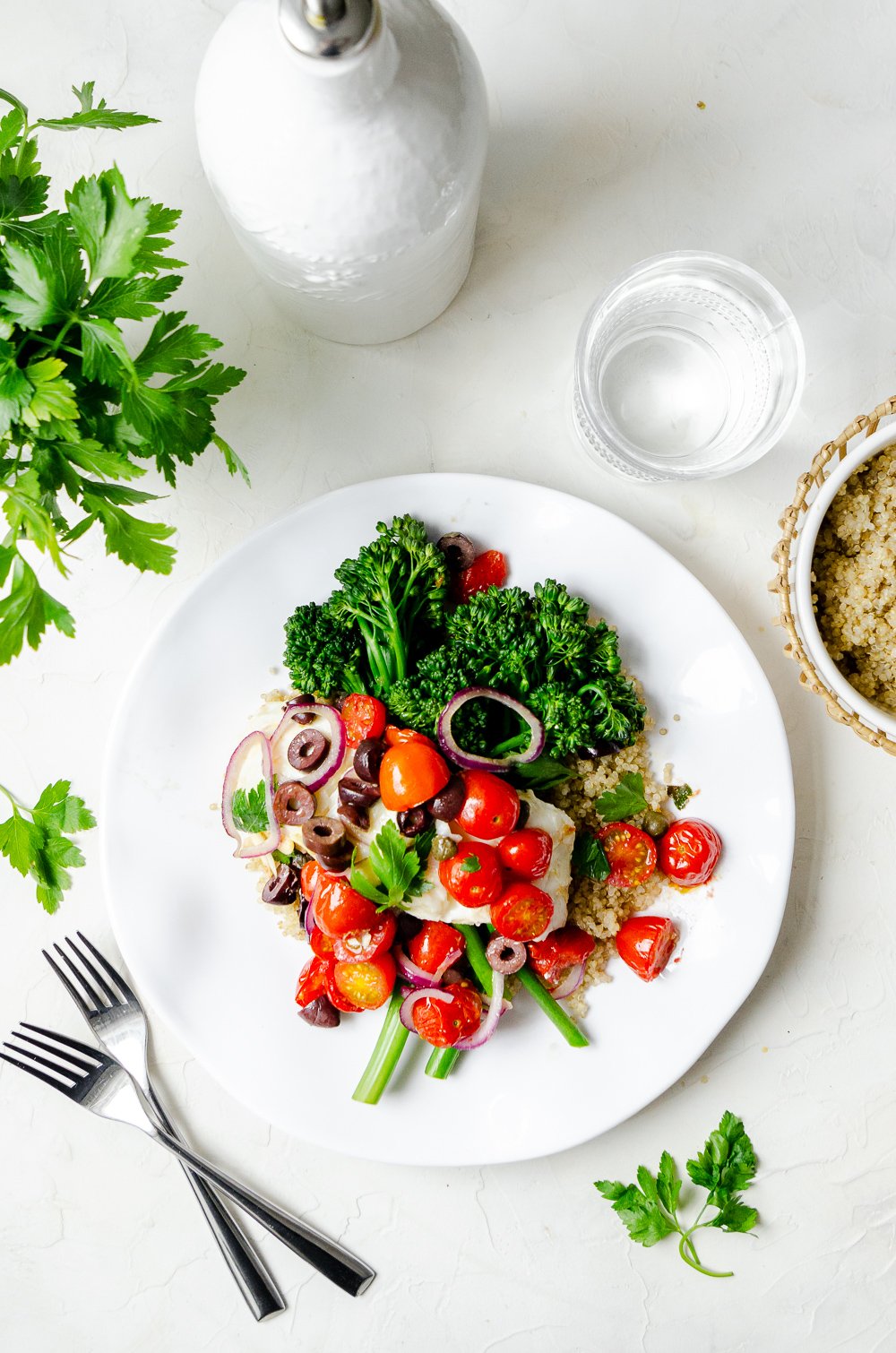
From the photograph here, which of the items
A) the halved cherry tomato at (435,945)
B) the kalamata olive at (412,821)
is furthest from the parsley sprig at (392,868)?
the halved cherry tomato at (435,945)

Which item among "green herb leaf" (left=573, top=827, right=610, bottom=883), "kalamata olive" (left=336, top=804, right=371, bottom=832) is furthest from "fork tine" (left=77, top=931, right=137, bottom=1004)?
"green herb leaf" (left=573, top=827, right=610, bottom=883)

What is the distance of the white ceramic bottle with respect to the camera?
1.43 m

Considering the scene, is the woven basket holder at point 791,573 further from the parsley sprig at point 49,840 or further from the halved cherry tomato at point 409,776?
the parsley sprig at point 49,840

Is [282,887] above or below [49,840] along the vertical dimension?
below

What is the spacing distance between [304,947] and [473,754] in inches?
24.1

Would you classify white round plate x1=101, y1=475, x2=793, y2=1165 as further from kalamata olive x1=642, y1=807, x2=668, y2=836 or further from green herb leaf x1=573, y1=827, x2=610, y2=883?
green herb leaf x1=573, y1=827, x2=610, y2=883

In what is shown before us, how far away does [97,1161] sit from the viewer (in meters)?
2.36

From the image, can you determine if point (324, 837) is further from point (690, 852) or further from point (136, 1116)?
point (136, 1116)

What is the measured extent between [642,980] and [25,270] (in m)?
1.84

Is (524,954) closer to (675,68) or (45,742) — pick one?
(45,742)

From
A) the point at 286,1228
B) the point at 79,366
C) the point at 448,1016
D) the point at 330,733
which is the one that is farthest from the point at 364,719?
the point at 286,1228

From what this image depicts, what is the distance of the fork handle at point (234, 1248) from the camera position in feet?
7.50

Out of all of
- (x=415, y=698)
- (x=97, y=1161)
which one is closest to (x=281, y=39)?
(x=415, y=698)

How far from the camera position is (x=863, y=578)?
197cm
